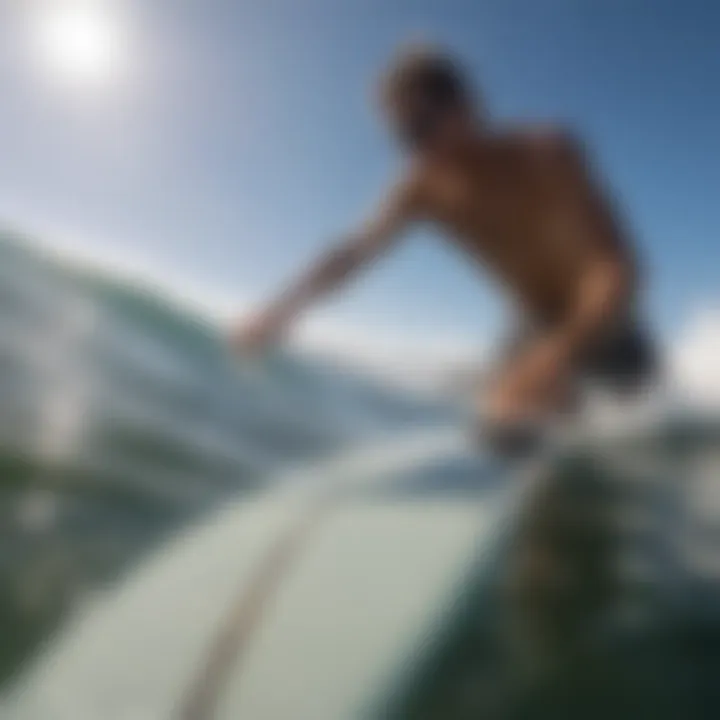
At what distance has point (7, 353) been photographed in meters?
1.42

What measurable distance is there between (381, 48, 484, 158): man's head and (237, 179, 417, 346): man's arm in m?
0.08

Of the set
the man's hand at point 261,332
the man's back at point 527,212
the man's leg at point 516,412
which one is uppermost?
the man's back at point 527,212

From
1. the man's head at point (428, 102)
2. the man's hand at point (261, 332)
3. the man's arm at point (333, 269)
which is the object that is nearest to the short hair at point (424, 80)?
the man's head at point (428, 102)

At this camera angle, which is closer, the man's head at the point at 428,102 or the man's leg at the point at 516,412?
the man's leg at the point at 516,412

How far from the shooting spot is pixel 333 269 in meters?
1.36

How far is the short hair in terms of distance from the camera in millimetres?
1337

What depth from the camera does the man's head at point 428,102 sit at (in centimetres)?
134

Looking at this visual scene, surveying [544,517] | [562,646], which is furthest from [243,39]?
[562,646]

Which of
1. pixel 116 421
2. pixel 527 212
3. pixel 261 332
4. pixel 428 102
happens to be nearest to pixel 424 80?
pixel 428 102

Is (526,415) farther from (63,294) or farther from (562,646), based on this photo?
(63,294)

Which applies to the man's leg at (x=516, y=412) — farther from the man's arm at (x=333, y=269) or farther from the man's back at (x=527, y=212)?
the man's arm at (x=333, y=269)

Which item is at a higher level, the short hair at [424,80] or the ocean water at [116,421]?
the short hair at [424,80]

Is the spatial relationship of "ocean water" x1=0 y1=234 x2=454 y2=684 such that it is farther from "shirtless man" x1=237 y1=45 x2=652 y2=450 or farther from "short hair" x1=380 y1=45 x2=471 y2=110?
"short hair" x1=380 y1=45 x2=471 y2=110

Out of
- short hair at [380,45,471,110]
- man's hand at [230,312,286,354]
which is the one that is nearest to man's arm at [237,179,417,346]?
man's hand at [230,312,286,354]
